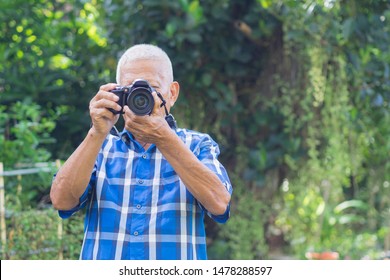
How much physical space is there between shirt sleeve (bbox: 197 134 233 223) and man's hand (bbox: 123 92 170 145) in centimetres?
17

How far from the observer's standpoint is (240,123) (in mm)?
4906

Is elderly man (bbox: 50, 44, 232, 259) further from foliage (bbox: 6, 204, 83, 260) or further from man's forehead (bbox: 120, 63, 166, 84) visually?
foliage (bbox: 6, 204, 83, 260)

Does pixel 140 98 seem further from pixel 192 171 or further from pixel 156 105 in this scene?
pixel 192 171

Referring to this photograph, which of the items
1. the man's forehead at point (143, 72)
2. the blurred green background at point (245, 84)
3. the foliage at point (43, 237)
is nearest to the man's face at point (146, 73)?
the man's forehead at point (143, 72)

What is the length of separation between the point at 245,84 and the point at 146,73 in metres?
2.91

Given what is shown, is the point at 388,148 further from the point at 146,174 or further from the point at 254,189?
the point at 146,174

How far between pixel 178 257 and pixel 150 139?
314mm

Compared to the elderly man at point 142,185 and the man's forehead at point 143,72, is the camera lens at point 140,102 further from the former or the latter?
the man's forehead at point 143,72

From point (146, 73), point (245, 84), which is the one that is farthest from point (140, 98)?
point (245, 84)

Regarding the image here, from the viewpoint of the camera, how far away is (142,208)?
200 cm

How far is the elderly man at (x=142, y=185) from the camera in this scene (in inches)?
76.9

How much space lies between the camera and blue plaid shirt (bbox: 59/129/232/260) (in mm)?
1979

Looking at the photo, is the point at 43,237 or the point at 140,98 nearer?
the point at 140,98
